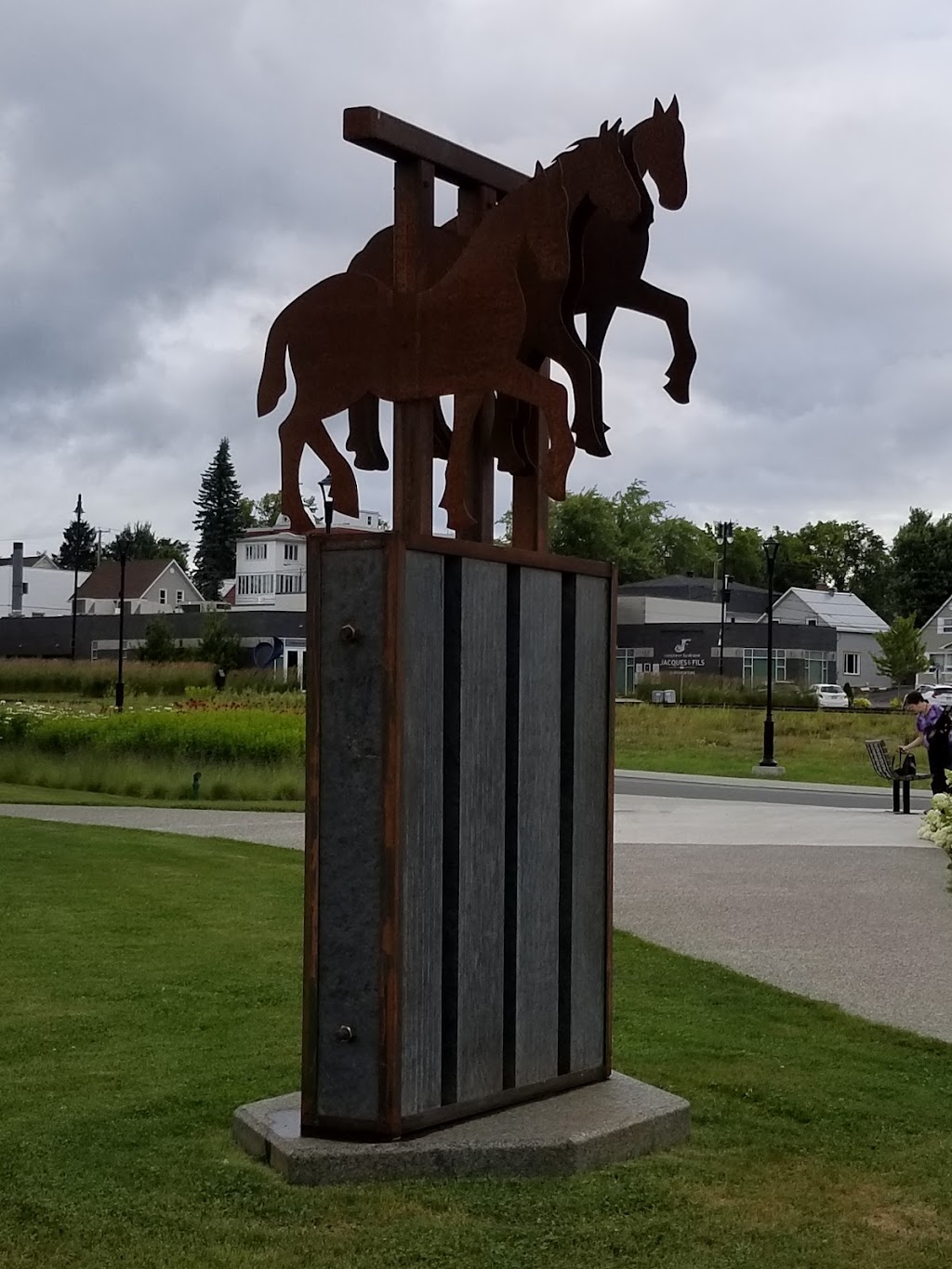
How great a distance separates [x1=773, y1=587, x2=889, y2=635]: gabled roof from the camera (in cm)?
9581

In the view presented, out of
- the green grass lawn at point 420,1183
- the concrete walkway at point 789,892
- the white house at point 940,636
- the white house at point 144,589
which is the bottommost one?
the concrete walkway at point 789,892

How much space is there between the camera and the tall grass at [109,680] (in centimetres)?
4712

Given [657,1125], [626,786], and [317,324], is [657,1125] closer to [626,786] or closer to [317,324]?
[317,324]

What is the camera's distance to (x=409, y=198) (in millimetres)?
5141

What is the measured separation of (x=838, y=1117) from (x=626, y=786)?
65.8 ft

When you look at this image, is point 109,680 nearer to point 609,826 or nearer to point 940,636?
point 609,826

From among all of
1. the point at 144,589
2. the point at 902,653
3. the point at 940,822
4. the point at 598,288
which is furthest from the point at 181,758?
the point at 144,589

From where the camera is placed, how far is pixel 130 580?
102438 millimetres

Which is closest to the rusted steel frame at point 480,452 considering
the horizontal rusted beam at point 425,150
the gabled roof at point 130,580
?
the horizontal rusted beam at point 425,150

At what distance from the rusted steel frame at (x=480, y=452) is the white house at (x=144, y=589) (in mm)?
94716

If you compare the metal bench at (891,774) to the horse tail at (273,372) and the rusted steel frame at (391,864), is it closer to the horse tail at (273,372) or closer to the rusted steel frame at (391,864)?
the horse tail at (273,372)

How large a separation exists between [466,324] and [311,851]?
5.82 feet

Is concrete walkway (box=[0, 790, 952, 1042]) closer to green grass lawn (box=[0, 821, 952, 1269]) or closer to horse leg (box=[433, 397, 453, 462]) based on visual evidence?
green grass lawn (box=[0, 821, 952, 1269])

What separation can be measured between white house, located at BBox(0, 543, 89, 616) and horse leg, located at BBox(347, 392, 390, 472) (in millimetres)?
103161
